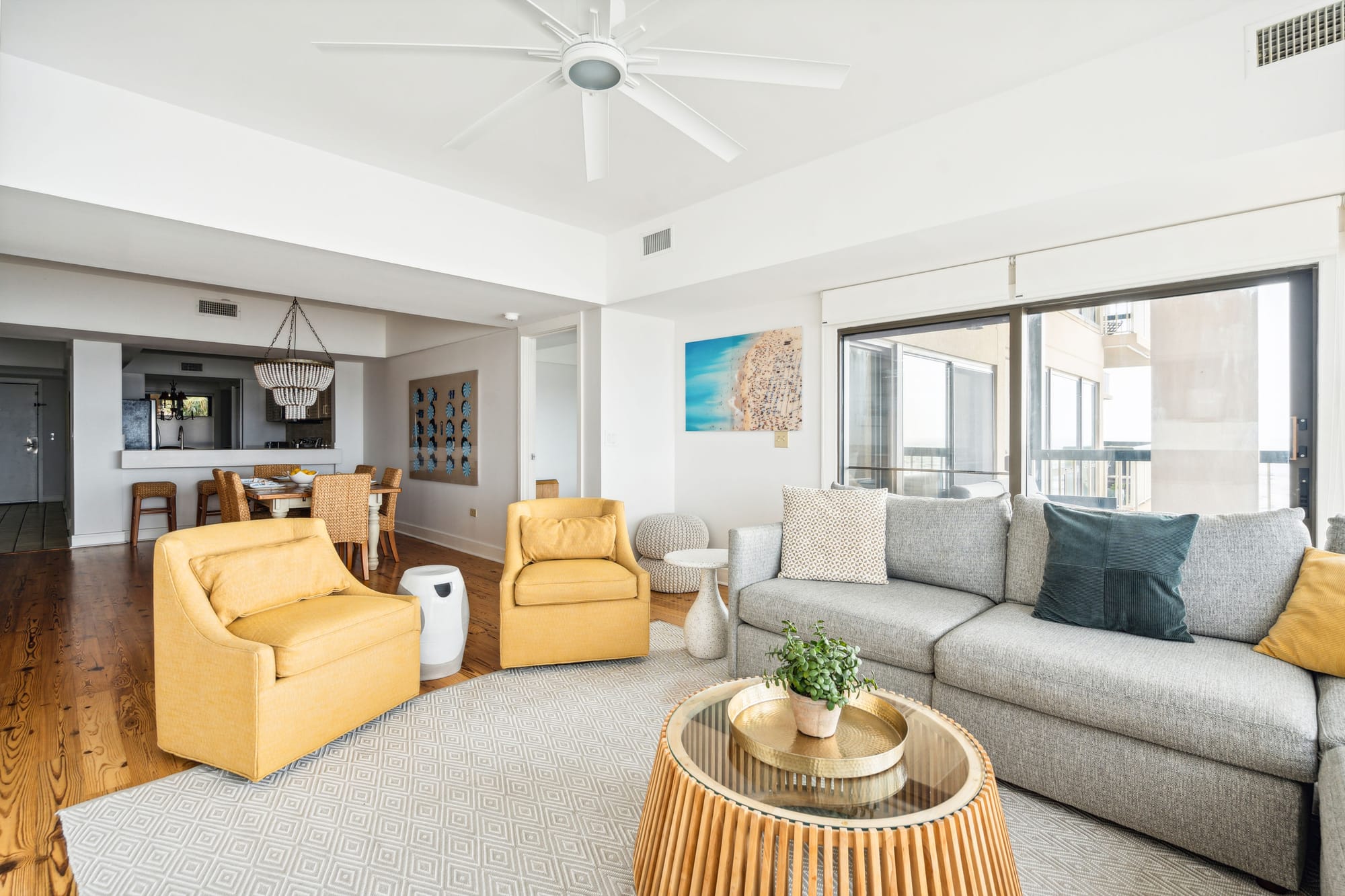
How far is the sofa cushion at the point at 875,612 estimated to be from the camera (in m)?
2.39

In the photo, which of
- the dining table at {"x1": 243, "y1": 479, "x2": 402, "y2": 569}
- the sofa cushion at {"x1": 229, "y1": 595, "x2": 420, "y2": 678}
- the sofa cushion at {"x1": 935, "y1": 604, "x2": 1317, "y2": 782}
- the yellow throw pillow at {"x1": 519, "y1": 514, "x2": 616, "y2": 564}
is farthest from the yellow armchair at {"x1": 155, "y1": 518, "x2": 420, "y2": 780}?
the dining table at {"x1": 243, "y1": 479, "x2": 402, "y2": 569}

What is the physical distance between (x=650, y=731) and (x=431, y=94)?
2.83m

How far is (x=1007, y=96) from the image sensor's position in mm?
2662

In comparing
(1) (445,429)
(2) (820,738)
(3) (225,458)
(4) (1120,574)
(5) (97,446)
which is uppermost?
(1) (445,429)

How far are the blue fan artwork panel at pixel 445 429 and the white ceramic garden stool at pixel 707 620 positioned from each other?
3620 millimetres

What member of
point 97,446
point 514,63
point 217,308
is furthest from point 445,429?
point 514,63

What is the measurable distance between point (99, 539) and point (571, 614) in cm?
647

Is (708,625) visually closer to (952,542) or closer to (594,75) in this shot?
(952,542)

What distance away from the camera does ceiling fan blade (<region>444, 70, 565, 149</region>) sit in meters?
1.95

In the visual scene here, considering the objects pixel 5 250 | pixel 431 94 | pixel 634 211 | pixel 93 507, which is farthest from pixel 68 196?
pixel 93 507

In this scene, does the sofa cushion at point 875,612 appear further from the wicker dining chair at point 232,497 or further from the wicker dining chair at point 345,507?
the wicker dining chair at point 232,497

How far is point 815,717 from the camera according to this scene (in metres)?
1.56

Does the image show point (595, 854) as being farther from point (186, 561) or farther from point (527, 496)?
point (527, 496)

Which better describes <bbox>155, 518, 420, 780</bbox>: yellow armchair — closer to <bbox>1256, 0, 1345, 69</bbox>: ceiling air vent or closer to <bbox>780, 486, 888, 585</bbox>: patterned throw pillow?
<bbox>780, 486, 888, 585</bbox>: patterned throw pillow
